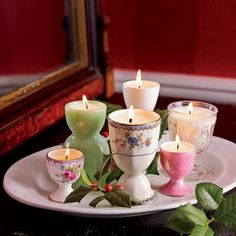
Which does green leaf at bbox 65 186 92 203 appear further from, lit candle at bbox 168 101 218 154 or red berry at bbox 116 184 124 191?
lit candle at bbox 168 101 218 154

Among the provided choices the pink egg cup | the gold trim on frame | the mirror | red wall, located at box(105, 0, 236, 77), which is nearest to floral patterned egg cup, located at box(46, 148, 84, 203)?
the pink egg cup

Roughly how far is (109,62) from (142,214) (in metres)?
0.59

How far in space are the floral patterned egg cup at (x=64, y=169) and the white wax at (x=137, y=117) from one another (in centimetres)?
6

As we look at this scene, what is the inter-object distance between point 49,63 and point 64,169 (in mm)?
448

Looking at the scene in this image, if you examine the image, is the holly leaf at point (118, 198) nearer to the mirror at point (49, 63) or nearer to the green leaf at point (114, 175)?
the green leaf at point (114, 175)

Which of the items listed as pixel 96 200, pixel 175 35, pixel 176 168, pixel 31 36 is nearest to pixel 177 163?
pixel 176 168

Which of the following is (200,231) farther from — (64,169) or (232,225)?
(64,169)

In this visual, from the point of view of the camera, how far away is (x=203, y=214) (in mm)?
619

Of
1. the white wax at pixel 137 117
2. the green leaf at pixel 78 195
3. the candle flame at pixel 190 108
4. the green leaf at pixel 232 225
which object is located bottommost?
the green leaf at pixel 232 225

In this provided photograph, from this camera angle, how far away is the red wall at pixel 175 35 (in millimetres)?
1280

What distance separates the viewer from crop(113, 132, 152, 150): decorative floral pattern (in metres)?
0.66

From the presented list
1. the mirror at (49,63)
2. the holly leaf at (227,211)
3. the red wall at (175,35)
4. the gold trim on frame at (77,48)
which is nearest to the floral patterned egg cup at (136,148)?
the holly leaf at (227,211)

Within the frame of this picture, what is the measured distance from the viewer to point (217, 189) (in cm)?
62

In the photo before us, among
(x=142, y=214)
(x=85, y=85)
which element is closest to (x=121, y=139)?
(x=142, y=214)
